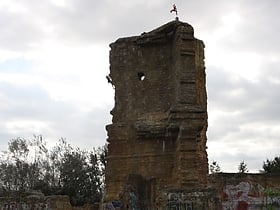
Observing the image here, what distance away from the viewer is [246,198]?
12.0 metres

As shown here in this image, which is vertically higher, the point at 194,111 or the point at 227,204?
the point at 194,111

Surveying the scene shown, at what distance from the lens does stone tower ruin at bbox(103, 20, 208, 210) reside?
17.8 m

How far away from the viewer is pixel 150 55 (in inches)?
819

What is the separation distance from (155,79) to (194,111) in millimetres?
2796

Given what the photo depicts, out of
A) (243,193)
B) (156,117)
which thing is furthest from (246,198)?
(156,117)

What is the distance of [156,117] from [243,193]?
806cm

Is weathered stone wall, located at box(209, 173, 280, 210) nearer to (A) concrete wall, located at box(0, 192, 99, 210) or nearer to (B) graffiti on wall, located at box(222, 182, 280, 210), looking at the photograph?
(B) graffiti on wall, located at box(222, 182, 280, 210)

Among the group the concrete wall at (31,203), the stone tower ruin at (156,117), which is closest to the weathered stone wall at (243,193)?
the stone tower ruin at (156,117)

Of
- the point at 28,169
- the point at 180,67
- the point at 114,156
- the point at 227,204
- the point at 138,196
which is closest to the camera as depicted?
the point at 227,204

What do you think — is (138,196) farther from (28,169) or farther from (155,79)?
(28,169)

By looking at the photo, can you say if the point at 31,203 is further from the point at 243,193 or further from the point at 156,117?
the point at 243,193

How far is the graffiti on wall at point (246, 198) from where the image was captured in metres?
11.9

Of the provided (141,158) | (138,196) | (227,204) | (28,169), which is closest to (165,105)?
(141,158)

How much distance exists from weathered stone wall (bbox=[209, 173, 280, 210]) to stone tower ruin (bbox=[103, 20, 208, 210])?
5.06 meters
